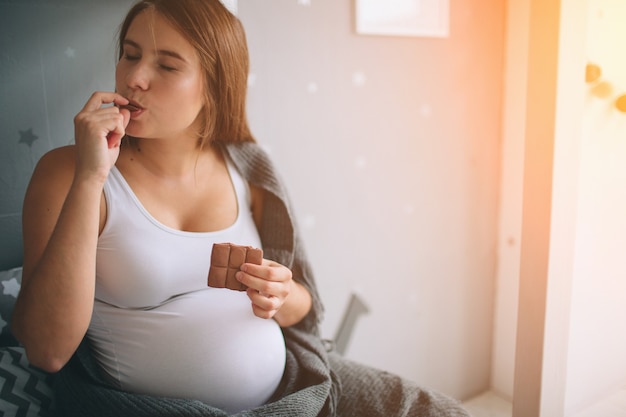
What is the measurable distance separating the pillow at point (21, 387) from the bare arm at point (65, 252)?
137 mm

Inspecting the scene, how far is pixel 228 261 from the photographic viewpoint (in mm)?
791

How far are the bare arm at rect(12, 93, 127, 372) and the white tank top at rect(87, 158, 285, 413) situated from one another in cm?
10

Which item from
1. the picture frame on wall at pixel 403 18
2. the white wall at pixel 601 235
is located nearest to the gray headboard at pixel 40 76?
the picture frame on wall at pixel 403 18

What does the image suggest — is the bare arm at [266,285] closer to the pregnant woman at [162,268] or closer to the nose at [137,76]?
the pregnant woman at [162,268]

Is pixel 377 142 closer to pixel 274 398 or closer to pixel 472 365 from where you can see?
pixel 274 398

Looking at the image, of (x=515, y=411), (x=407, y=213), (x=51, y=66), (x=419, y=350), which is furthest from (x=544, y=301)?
(x=51, y=66)

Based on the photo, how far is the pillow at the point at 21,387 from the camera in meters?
0.80

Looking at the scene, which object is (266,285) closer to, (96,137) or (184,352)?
(184,352)

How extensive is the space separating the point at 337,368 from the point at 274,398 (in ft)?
0.60

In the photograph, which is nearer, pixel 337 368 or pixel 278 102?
pixel 337 368

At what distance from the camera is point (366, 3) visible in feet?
4.29

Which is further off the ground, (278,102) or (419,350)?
(278,102)

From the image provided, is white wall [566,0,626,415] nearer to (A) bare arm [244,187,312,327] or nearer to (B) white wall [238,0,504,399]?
(B) white wall [238,0,504,399]

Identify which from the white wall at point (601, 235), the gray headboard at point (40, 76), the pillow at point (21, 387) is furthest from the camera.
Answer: the white wall at point (601, 235)
